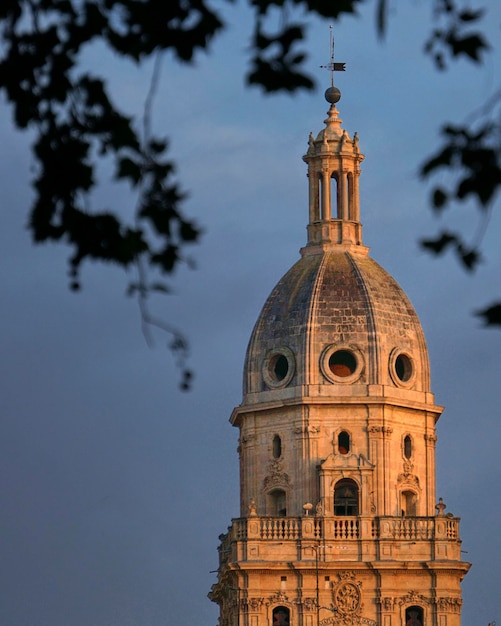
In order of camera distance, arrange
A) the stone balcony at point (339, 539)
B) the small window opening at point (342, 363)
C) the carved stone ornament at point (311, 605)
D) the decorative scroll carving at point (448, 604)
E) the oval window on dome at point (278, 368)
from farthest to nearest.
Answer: the oval window on dome at point (278, 368)
the small window opening at point (342, 363)
the decorative scroll carving at point (448, 604)
the stone balcony at point (339, 539)
the carved stone ornament at point (311, 605)

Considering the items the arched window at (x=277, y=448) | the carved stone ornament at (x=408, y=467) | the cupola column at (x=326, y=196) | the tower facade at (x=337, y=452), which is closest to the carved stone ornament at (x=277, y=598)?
the tower facade at (x=337, y=452)

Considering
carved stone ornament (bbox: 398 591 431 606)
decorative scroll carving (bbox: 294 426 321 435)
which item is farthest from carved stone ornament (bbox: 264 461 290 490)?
carved stone ornament (bbox: 398 591 431 606)

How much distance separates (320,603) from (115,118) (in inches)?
2722

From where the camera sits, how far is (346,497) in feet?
302

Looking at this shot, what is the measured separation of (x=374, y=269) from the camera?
95.9m

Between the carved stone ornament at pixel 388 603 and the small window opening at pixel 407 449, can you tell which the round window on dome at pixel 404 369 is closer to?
the small window opening at pixel 407 449

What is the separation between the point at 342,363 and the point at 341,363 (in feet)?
0.12

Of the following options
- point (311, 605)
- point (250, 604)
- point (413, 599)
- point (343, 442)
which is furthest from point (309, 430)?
point (413, 599)

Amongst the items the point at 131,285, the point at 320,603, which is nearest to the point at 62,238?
the point at 131,285

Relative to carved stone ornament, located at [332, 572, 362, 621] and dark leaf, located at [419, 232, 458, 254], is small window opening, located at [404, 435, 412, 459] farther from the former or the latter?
dark leaf, located at [419, 232, 458, 254]

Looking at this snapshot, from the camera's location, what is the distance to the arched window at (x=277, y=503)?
93.2 metres

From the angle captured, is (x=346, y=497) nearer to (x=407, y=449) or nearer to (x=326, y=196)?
(x=407, y=449)

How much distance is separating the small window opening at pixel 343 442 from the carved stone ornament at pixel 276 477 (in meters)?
2.23

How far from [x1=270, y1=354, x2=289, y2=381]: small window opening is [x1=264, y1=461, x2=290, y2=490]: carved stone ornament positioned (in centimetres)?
342
